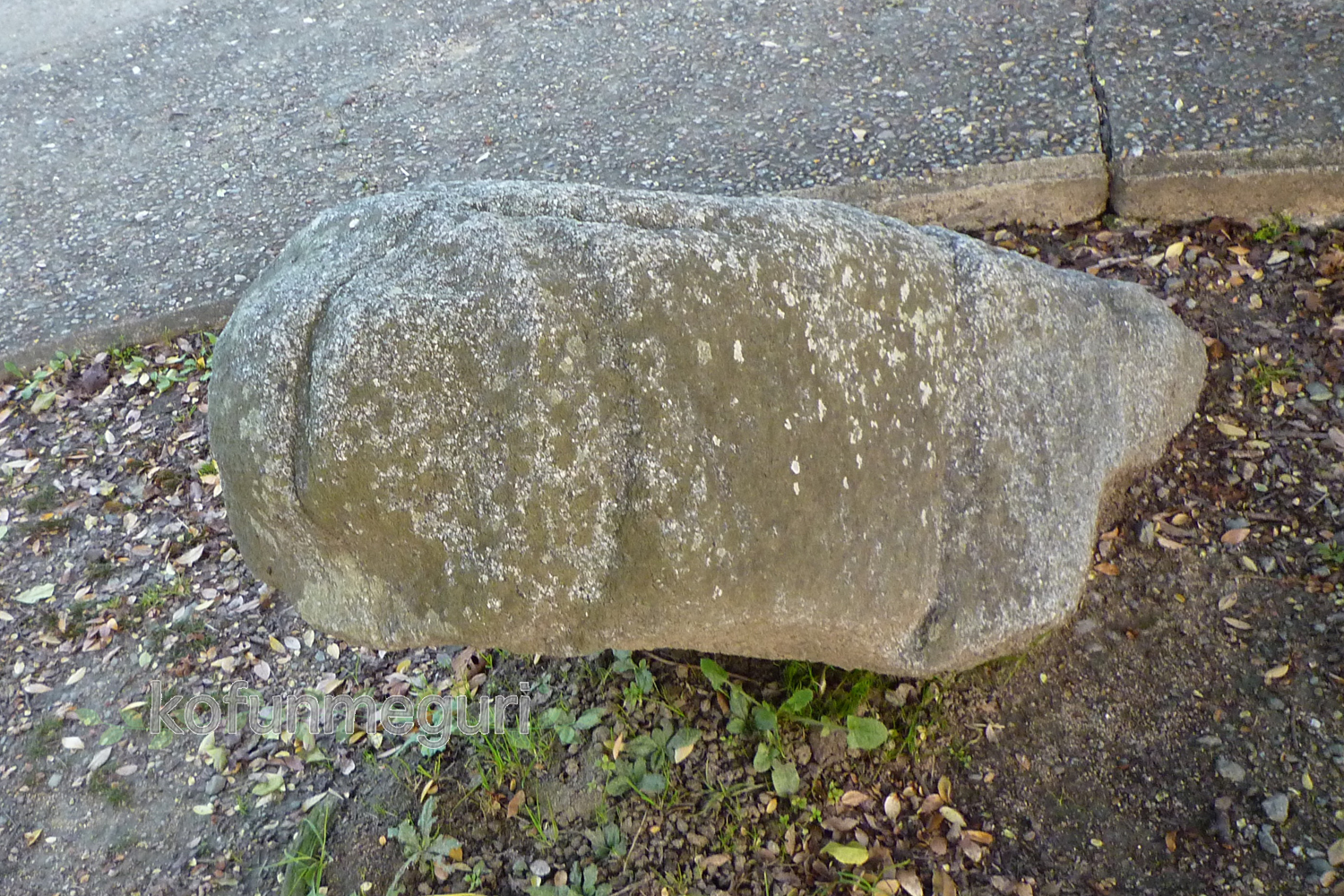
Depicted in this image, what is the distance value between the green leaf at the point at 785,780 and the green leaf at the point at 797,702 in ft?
0.33

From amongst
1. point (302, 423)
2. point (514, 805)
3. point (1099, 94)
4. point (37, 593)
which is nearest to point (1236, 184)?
point (1099, 94)

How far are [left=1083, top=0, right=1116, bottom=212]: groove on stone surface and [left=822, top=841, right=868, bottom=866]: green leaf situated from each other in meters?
2.05

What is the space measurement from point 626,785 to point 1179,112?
2502mm

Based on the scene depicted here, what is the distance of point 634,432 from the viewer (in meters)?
1.54

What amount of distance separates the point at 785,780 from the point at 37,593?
6.68 feet

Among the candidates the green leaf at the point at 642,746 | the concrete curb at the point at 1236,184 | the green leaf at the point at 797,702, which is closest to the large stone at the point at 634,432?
the green leaf at the point at 797,702

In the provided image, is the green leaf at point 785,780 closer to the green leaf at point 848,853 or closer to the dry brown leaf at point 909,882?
the green leaf at point 848,853

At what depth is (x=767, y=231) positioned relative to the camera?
5.57ft

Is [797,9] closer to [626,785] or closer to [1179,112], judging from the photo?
[1179,112]

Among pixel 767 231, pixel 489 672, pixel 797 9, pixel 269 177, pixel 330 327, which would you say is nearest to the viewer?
pixel 330 327

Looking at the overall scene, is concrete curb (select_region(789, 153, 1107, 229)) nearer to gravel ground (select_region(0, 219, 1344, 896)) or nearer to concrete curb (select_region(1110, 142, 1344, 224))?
concrete curb (select_region(1110, 142, 1344, 224))

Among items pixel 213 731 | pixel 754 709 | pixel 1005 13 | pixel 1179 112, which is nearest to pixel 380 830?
pixel 213 731

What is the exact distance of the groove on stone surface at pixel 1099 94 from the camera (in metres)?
3.09

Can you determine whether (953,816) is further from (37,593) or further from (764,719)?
(37,593)
